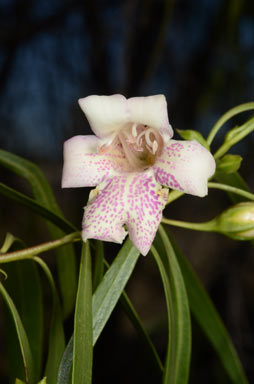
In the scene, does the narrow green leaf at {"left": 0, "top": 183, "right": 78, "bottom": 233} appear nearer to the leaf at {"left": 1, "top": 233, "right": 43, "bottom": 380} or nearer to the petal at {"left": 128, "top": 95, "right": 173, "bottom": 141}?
the leaf at {"left": 1, "top": 233, "right": 43, "bottom": 380}

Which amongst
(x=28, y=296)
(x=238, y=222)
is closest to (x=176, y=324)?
(x=238, y=222)

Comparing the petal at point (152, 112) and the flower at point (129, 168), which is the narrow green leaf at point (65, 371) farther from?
the petal at point (152, 112)

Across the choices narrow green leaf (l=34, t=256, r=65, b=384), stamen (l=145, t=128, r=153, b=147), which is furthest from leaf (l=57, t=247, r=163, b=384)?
stamen (l=145, t=128, r=153, b=147)

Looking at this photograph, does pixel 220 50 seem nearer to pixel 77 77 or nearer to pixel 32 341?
pixel 77 77

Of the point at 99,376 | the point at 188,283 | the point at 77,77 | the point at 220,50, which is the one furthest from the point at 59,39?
the point at 188,283

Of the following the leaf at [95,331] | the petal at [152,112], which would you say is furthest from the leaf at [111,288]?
the petal at [152,112]

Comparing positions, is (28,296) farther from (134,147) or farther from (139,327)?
(134,147)
